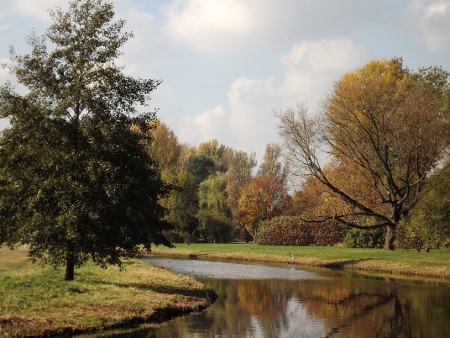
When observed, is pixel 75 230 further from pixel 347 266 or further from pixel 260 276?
pixel 347 266

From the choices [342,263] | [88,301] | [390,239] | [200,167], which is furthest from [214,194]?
[88,301]

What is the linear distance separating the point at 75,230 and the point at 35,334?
20.4 ft

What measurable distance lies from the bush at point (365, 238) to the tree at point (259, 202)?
21.6 meters

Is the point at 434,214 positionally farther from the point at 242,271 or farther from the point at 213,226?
the point at 213,226

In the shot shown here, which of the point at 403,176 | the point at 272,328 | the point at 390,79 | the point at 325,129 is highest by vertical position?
the point at 390,79

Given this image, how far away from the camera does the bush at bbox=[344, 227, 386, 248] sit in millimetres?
54250

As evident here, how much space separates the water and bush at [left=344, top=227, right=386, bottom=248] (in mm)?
19515

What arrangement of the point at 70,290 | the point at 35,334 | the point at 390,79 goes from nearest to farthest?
the point at 35,334, the point at 70,290, the point at 390,79

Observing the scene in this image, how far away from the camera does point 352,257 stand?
4484cm

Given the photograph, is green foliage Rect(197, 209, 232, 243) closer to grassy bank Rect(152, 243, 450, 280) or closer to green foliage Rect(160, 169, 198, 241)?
green foliage Rect(160, 169, 198, 241)

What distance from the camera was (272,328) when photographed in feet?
61.5

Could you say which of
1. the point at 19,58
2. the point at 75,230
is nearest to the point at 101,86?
the point at 19,58

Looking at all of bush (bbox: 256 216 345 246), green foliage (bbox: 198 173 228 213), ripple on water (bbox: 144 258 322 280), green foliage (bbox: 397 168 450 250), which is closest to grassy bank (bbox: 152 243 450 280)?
green foliage (bbox: 397 168 450 250)

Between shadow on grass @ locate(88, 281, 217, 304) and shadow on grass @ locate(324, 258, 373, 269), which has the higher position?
shadow on grass @ locate(324, 258, 373, 269)
